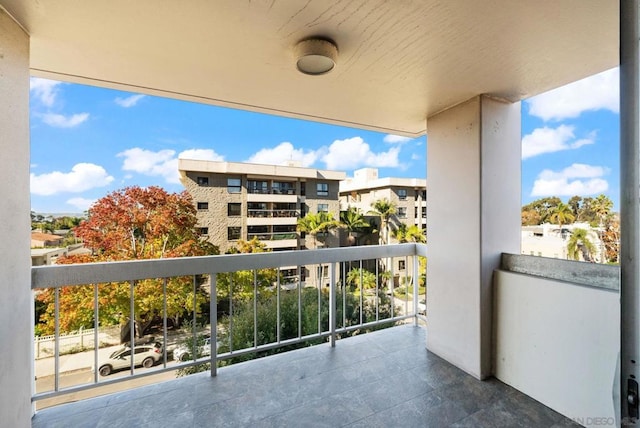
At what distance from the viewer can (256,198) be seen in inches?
575

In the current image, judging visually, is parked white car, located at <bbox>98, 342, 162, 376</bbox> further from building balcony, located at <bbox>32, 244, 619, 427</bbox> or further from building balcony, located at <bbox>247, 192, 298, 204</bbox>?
building balcony, located at <bbox>247, 192, 298, 204</bbox>

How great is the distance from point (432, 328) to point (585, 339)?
1.17 metres

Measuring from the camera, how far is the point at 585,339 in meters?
1.79

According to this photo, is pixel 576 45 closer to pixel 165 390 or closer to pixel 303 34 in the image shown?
pixel 303 34

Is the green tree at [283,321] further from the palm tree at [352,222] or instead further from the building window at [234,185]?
the palm tree at [352,222]

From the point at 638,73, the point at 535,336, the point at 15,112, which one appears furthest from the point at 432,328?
the point at 15,112

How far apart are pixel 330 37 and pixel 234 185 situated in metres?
13.1

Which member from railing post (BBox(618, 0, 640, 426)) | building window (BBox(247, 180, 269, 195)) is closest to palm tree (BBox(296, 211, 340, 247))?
building window (BBox(247, 180, 269, 195))

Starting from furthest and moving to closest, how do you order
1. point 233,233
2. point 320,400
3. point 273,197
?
point 273,197 → point 233,233 → point 320,400

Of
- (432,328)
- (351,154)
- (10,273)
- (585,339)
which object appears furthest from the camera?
(351,154)

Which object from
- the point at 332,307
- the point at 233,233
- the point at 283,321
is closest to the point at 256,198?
the point at 233,233

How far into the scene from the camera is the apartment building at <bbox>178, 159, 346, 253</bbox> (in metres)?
13.1

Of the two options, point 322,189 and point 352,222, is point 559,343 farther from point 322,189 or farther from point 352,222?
point 352,222

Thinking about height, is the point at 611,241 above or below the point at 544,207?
below
